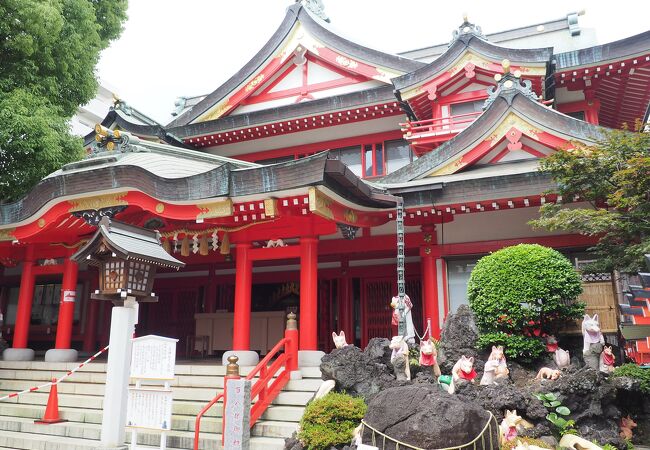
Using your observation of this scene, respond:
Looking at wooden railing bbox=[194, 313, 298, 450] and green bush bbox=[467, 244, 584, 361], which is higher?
green bush bbox=[467, 244, 584, 361]

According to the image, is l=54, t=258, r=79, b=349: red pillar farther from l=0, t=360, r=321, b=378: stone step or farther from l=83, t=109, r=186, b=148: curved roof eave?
l=83, t=109, r=186, b=148: curved roof eave

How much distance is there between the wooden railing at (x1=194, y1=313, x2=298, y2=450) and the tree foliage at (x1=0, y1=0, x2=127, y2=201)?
6.80m

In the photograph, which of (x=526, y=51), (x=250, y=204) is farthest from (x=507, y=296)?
(x=526, y=51)

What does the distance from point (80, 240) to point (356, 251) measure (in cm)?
735

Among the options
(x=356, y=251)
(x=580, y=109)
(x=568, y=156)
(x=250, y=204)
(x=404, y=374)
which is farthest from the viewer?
(x=580, y=109)

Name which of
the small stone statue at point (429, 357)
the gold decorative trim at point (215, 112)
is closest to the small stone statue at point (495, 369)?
the small stone statue at point (429, 357)

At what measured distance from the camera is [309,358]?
10.3m

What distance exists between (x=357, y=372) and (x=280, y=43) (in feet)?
41.5

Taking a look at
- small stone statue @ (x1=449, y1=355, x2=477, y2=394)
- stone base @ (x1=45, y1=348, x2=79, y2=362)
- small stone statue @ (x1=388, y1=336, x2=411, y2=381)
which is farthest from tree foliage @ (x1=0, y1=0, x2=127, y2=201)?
small stone statue @ (x1=449, y1=355, x2=477, y2=394)

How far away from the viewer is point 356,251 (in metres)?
12.9

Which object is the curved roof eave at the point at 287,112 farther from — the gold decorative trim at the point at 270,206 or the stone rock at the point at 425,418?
the stone rock at the point at 425,418

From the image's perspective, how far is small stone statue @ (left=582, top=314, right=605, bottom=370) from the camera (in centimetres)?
811

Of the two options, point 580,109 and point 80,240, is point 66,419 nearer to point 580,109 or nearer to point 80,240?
point 80,240

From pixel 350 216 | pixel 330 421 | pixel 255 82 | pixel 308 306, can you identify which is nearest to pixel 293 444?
pixel 330 421
